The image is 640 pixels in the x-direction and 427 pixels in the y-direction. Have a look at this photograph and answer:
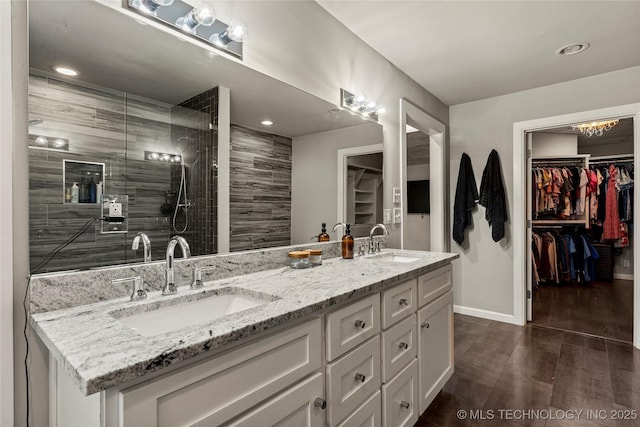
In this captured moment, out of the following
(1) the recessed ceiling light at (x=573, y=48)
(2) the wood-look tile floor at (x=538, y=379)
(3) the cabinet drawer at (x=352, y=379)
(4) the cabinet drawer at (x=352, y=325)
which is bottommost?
(2) the wood-look tile floor at (x=538, y=379)

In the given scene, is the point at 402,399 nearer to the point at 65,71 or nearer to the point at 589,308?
the point at 65,71

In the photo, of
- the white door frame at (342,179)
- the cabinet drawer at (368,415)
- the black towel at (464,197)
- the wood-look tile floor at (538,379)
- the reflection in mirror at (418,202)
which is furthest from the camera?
the reflection in mirror at (418,202)

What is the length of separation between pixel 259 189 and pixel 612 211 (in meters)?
5.77

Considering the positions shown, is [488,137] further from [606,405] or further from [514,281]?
[606,405]

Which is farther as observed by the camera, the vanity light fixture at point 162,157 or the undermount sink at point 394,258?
the undermount sink at point 394,258

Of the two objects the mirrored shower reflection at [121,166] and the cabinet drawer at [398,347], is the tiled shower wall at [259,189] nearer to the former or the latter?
the mirrored shower reflection at [121,166]

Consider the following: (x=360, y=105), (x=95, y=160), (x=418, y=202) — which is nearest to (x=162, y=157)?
(x=95, y=160)

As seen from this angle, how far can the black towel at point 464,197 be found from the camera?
363 centimetres

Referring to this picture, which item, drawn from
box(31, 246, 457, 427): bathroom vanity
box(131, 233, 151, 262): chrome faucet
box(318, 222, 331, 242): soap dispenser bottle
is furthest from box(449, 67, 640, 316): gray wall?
box(131, 233, 151, 262): chrome faucet

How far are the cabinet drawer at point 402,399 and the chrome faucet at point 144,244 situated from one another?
3.66ft

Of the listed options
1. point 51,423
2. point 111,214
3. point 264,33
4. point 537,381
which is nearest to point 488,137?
point 537,381

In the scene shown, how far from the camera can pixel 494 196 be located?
3.45 m

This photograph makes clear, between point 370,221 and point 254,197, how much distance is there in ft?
3.61

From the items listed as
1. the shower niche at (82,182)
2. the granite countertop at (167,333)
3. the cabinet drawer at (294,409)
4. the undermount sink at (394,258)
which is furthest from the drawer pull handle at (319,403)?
the undermount sink at (394,258)
